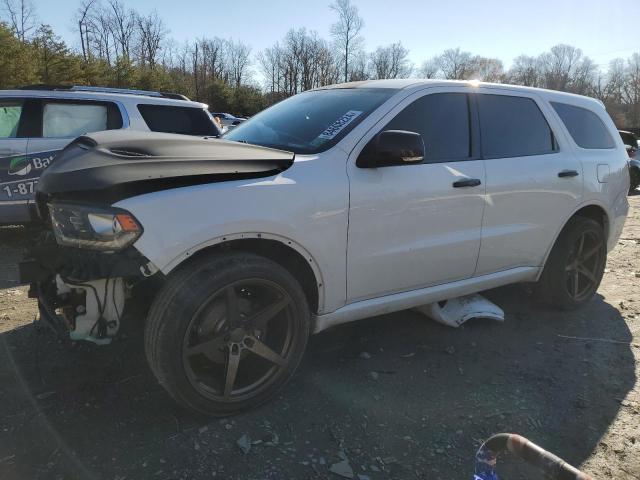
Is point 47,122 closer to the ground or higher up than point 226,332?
higher up

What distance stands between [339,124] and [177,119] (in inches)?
173

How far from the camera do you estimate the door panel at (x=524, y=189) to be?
11.8ft

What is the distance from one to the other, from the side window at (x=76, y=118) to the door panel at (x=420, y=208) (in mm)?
4477

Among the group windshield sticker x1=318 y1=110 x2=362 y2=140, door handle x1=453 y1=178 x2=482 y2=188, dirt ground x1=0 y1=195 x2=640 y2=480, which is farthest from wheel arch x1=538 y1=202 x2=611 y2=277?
windshield sticker x1=318 y1=110 x2=362 y2=140

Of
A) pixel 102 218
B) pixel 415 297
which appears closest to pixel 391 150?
pixel 415 297

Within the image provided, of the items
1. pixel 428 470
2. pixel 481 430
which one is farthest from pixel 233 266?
pixel 481 430

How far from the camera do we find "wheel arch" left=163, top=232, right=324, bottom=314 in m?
2.46

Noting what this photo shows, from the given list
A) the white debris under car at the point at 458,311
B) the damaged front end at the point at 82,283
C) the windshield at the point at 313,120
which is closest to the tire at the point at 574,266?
the white debris under car at the point at 458,311

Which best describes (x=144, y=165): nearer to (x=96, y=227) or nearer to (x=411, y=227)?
(x=96, y=227)

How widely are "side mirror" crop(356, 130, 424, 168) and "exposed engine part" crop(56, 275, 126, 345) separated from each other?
4.80 feet

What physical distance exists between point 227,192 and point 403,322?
217cm

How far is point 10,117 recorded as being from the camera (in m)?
5.88

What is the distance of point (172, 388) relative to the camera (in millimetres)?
2475

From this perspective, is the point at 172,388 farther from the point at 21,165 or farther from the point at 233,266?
the point at 21,165
